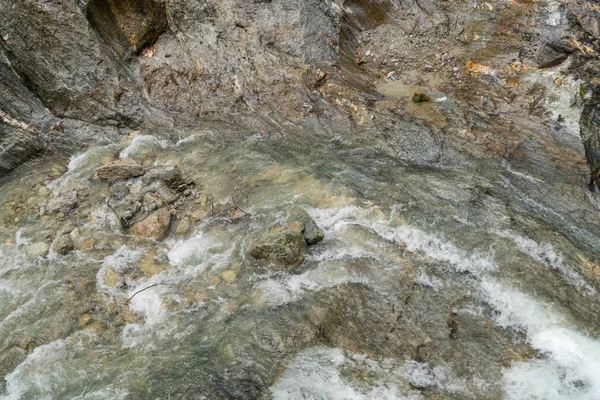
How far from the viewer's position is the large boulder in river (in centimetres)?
573

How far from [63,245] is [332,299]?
170 inches

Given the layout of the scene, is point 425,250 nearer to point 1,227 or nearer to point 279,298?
point 279,298

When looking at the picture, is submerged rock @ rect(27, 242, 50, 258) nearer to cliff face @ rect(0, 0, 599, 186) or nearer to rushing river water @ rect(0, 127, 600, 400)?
rushing river water @ rect(0, 127, 600, 400)

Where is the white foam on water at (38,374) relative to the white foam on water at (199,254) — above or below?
below

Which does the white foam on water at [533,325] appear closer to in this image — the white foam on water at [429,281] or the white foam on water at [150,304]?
the white foam on water at [429,281]

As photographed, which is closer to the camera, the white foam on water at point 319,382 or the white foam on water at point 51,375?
the white foam on water at point 319,382

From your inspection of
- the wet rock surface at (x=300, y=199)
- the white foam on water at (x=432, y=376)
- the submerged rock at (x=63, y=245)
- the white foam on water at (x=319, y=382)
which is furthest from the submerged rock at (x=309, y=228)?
the submerged rock at (x=63, y=245)

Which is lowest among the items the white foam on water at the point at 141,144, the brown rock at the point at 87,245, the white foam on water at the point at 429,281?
the brown rock at the point at 87,245

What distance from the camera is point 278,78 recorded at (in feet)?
29.3

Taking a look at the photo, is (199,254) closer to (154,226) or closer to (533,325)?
(154,226)

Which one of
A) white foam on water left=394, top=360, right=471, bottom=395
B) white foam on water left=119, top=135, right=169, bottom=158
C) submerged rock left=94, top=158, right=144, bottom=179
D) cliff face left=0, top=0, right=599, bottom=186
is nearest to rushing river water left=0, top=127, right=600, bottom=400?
white foam on water left=394, top=360, right=471, bottom=395

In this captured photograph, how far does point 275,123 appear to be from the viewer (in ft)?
27.6

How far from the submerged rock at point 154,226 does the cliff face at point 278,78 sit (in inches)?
98.6

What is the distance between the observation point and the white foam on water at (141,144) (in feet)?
27.1
